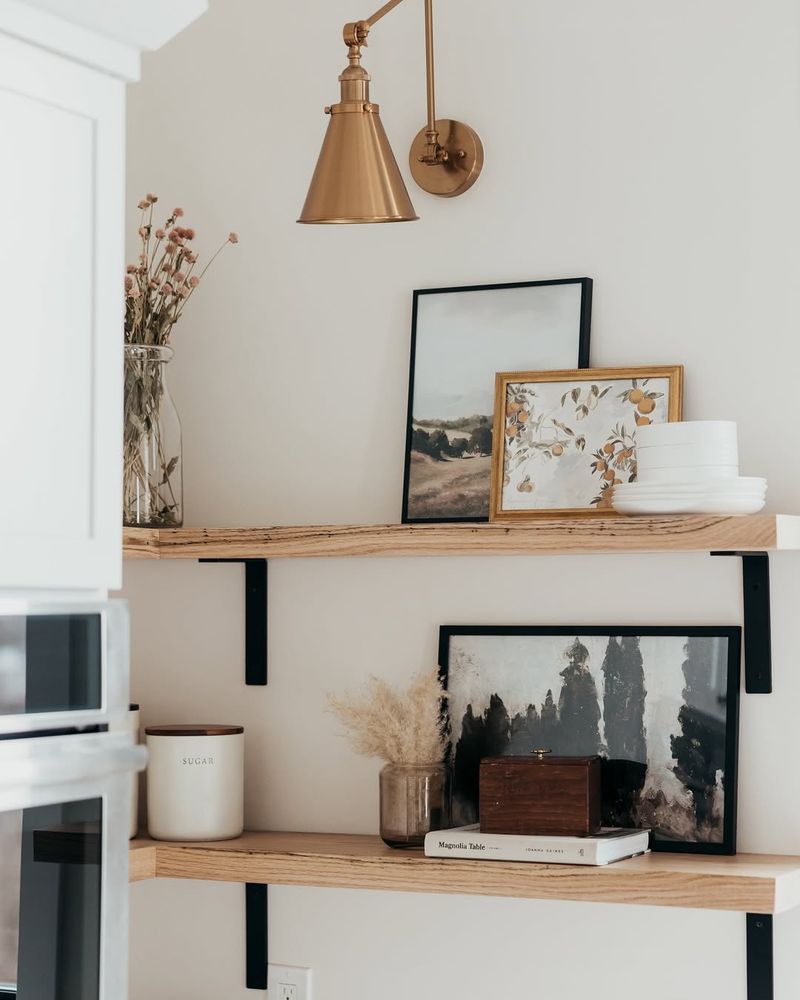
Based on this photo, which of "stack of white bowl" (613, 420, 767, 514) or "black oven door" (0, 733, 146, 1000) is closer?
"black oven door" (0, 733, 146, 1000)

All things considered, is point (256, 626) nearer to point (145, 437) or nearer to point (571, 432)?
point (145, 437)

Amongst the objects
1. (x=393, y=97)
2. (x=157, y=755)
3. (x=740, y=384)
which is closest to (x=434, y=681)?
(x=157, y=755)

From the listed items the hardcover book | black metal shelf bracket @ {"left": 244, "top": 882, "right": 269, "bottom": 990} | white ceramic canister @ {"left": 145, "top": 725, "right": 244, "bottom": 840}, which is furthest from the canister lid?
the hardcover book

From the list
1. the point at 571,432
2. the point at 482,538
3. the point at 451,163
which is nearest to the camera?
the point at 482,538

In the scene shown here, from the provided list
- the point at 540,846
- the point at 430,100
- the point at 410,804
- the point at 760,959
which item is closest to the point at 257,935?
the point at 410,804

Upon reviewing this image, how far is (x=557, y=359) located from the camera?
1812 mm

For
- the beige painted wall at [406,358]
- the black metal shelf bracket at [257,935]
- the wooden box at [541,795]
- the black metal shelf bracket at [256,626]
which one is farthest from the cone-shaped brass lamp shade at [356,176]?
the black metal shelf bracket at [257,935]

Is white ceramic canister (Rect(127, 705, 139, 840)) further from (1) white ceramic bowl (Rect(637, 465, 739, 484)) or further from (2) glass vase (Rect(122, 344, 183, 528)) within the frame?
(1) white ceramic bowl (Rect(637, 465, 739, 484))

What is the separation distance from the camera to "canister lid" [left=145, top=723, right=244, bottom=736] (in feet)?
6.04

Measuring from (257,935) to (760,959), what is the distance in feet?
2.28

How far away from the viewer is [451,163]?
1.88 metres

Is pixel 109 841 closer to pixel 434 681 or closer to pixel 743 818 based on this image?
pixel 434 681

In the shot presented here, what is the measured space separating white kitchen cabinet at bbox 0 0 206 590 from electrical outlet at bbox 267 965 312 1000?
855 millimetres

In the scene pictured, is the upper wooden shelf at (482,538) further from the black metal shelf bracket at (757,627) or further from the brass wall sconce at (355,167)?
the brass wall sconce at (355,167)
